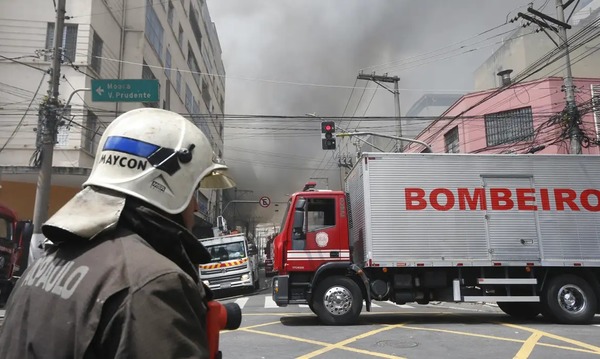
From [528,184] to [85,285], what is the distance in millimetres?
10099

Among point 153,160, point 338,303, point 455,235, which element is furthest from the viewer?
point 455,235

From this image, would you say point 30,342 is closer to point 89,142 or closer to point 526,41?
point 89,142

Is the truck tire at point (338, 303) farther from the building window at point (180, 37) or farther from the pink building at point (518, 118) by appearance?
the building window at point (180, 37)

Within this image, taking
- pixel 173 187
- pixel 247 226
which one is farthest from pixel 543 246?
pixel 247 226

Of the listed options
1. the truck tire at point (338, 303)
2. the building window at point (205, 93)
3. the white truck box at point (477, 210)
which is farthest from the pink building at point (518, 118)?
the building window at point (205, 93)

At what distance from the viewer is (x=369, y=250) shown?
9.08 meters

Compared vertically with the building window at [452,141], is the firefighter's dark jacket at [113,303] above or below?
below

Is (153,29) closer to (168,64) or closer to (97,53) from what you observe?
(168,64)

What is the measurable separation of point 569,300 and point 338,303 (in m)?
4.94

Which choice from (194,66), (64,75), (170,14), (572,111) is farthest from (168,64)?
(572,111)

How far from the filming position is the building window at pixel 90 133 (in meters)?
16.8

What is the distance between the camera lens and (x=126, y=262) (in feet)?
3.37

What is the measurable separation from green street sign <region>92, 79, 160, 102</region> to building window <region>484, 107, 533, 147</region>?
16.2 meters

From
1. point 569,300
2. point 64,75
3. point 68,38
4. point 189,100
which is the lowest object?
point 569,300
